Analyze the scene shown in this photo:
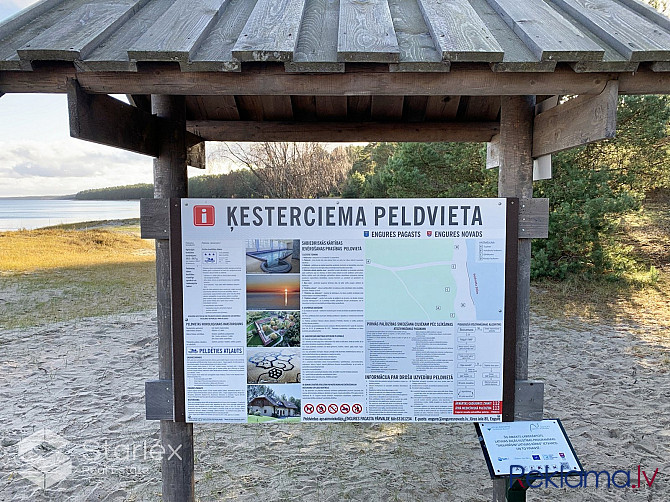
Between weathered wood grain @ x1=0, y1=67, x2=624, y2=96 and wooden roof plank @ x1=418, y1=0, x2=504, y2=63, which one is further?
weathered wood grain @ x1=0, y1=67, x2=624, y2=96

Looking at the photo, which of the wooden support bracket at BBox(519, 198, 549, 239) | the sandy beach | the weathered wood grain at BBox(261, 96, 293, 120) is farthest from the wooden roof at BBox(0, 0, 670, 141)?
the sandy beach

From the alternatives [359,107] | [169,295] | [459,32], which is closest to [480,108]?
[359,107]

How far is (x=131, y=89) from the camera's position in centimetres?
207

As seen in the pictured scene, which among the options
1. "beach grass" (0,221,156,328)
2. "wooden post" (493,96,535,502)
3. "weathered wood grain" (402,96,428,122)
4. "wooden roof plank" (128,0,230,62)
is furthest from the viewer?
"beach grass" (0,221,156,328)

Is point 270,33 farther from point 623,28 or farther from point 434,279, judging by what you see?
point 623,28

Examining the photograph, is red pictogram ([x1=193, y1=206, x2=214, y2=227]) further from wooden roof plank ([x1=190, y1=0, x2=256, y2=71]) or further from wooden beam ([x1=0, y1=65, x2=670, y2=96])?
wooden roof plank ([x1=190, y1=0, x2=256, y2=71])

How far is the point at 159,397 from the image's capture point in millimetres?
2566

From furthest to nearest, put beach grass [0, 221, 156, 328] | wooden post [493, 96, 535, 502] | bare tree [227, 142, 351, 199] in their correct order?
bare tree [227, 142, 351, 199], beach grass [0, 221, 156, 328], wooden post [493, 96, 535, 502]

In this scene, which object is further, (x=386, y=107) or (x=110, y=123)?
(x=386, y=107)

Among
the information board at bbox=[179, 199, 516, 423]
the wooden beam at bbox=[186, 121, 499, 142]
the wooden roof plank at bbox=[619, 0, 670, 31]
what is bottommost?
the information board at bbox=[179, 199, 516, 423]

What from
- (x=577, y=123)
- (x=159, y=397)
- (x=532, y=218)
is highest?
(x=577, y=123)

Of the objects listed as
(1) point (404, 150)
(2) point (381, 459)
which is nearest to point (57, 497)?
(2) point (381, 459)

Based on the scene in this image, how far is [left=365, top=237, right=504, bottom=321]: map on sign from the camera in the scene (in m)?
2.42

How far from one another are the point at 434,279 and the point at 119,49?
170 centimetres
